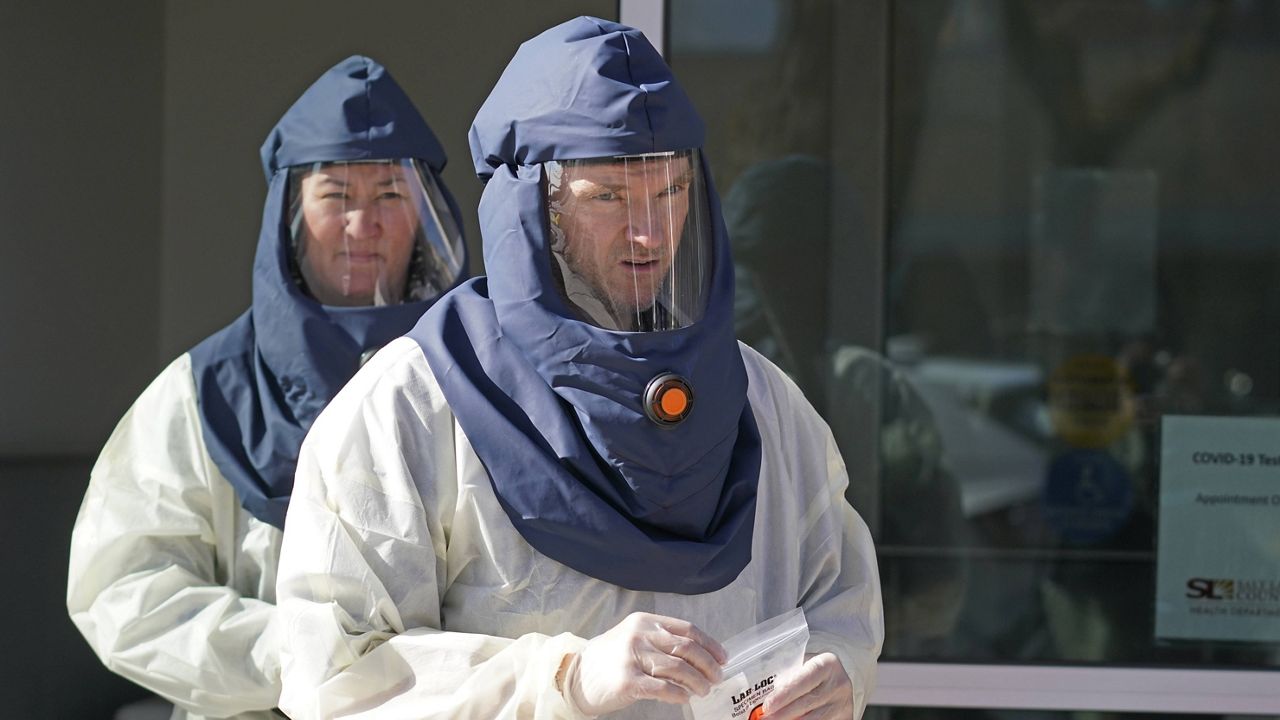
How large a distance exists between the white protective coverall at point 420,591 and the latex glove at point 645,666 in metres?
0.04

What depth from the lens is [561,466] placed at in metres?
1.56

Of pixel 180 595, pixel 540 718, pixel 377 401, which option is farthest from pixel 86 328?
pixel 540 718

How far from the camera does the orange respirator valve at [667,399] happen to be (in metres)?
1.56

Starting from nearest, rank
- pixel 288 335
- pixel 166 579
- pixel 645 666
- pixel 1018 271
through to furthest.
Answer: pixel 645 666 → pixel 166 579 → pixel 288 335 → pixel 1018 271

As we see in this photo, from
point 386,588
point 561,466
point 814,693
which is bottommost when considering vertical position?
point 814,693

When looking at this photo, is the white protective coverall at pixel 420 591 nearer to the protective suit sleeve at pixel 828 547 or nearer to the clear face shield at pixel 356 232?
the protective suit sleeve at pixel 828 547

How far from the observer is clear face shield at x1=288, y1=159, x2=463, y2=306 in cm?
252

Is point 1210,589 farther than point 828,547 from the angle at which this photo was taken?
Yes

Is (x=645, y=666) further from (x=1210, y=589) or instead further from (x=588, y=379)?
(x=1210, y=589)

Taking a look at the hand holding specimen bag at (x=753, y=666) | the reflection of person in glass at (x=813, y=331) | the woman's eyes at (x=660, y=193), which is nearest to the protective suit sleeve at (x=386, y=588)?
the hand holding specimen bag at (x=753, y=666)

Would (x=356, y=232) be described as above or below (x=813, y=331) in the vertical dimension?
above

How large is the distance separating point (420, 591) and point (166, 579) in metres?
0.90

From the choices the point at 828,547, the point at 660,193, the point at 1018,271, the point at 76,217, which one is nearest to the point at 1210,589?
the point at 1018,271

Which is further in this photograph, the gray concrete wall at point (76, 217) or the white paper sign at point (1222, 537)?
the gray concrete wall at point (76, 217)
